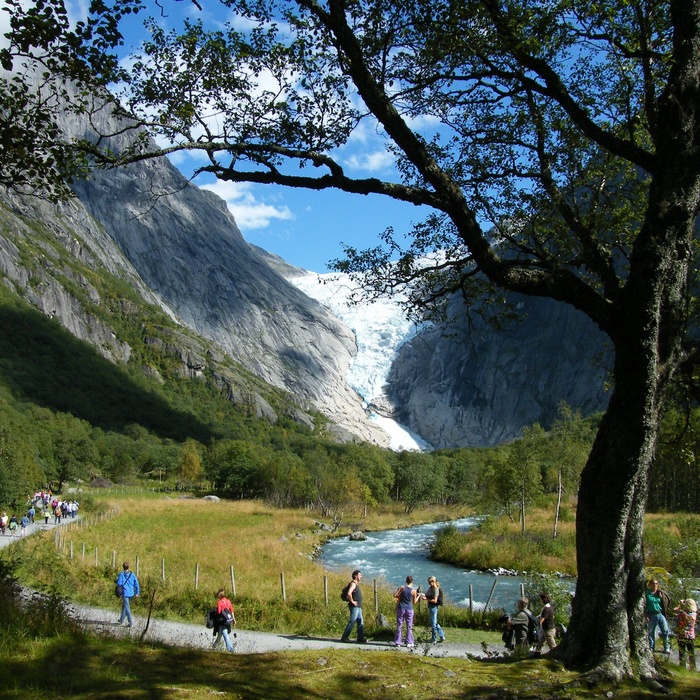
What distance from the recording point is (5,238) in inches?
6457

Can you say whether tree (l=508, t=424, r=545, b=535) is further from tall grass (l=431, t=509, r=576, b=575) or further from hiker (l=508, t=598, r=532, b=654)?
hiker (l=508, t=598, r=532, b=654)

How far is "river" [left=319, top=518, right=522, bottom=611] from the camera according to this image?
29013 mm

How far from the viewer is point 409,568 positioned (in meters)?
39.2

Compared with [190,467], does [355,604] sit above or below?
above

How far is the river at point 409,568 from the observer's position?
2901 centimetres

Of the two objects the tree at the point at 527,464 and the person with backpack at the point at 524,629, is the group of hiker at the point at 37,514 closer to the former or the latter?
the person with backpack at the point at 524,629

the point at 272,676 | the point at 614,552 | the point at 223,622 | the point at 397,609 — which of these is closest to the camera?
the point at 272,676

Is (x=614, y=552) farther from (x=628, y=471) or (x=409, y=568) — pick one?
(x=409, y=568)

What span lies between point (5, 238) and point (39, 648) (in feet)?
601

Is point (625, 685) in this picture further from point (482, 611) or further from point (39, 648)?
point (482, 611)

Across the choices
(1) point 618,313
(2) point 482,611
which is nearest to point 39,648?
(1) point 618,313

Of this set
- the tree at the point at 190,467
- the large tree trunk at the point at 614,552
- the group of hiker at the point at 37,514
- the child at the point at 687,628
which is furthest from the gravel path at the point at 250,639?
the tree at the point at 190,467

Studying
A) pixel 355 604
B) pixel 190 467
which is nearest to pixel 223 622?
pixel 355 604

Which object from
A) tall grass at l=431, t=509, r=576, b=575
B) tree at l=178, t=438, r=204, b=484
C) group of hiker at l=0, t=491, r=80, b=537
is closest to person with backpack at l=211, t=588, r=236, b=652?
tall grass at l=431, t=509, r=576, b=575
